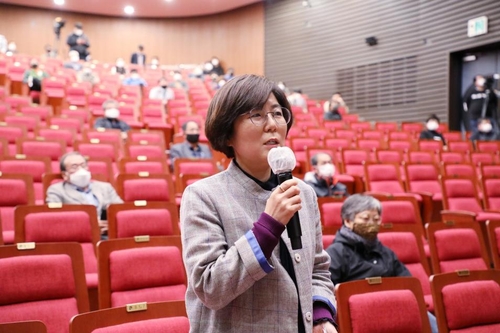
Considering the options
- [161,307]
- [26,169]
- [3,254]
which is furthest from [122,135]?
[161,307]

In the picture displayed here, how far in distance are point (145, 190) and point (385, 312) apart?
0.97 metres

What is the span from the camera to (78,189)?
1492 millimetres

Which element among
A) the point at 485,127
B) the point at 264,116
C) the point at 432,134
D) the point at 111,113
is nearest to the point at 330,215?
the point at 264,116

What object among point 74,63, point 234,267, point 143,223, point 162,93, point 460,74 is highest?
point 74,63

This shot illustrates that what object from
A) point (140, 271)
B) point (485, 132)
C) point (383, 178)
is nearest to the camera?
point (140, 271)

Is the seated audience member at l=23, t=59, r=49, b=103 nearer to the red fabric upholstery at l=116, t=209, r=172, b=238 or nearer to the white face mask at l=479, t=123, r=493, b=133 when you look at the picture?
the red fabric upholstery at l=116, t=209, r=172, b=238

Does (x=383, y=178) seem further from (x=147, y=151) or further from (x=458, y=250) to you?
(x=147, y=151)

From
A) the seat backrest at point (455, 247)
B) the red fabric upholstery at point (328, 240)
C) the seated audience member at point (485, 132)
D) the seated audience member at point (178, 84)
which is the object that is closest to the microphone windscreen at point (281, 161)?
the red fabric upholstery at point (328, 240)

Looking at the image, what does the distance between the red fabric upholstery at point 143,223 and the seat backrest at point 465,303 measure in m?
0.66

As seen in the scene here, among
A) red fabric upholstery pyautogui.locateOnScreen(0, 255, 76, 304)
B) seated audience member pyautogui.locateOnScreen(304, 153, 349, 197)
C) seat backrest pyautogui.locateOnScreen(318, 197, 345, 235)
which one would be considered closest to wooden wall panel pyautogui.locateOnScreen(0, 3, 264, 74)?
seated audience member pyautogui.locateOnScreen(304, 153, 349, 197)

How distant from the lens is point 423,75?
14.1ft

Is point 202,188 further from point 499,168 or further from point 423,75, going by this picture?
point 423,75

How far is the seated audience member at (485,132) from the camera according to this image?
3.44 metres

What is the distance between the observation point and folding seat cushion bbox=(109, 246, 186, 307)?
0.91 meters
